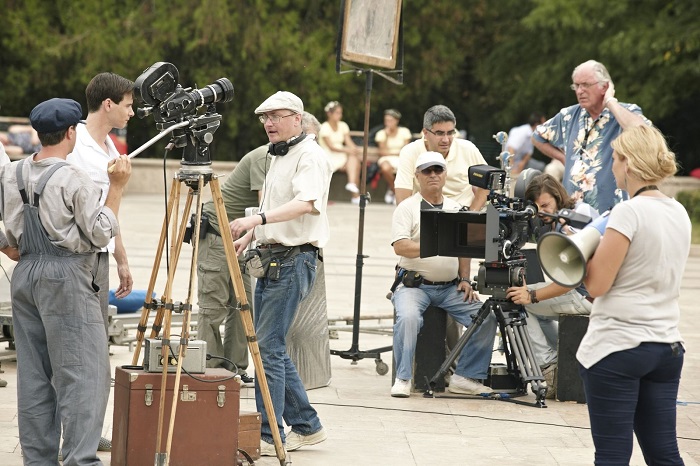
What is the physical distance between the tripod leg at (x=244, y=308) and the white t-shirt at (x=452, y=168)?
3135 mm

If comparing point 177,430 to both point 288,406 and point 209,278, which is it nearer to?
point 288,406

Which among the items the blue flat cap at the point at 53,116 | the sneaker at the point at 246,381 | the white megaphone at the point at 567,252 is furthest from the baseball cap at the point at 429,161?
the white megaphone at the point at 567,252

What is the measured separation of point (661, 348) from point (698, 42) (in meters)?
18.8

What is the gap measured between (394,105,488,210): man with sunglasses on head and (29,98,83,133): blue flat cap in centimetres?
367

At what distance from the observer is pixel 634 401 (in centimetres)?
439

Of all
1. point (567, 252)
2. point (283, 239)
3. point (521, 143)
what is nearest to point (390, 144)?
point (521, 143)

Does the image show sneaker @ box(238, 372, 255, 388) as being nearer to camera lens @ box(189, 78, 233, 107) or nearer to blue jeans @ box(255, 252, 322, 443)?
blue jeans @ box(255, 252, 322, 443)

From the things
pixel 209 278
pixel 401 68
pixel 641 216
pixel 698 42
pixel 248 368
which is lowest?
pixel 248 368

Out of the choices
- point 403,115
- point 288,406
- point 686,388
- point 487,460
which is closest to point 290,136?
point 288,406

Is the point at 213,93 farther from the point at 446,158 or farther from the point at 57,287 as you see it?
the point at 446,158

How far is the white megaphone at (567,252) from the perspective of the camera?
14.4ft

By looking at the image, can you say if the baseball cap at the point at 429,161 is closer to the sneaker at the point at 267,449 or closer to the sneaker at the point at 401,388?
the sneaker at the point at 401,388

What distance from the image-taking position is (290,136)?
6074mm

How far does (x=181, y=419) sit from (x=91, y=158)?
4.33 feet
